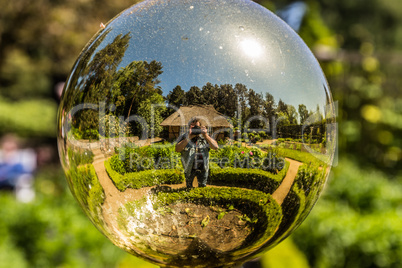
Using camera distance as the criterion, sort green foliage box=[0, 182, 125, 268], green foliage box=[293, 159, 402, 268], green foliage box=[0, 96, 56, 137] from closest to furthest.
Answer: green foliage box=[293, 159, 402, 268] < green foliage box=[0, 182, 125, 268] < green foliage box=[0, 96, 56, 137]

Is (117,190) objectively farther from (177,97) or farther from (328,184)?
(328,184)

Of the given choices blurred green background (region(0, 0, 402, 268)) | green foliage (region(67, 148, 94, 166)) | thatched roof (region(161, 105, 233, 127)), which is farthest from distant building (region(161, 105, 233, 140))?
blurred green background (region(0, 0, 402, 268))

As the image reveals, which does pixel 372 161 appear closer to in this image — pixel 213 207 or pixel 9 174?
pixel 9 174

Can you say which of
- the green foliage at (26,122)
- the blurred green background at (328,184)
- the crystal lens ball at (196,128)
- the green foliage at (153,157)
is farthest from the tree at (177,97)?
the green foliage at (26,122)

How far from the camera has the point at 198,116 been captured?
35.7 inches

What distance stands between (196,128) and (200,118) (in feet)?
0.08

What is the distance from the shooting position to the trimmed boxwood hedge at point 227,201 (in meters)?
0.96

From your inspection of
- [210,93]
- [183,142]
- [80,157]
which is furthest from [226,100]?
[80,157]

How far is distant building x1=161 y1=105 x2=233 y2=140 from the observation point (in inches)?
35.5

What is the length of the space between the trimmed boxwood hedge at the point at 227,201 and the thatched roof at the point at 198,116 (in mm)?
160

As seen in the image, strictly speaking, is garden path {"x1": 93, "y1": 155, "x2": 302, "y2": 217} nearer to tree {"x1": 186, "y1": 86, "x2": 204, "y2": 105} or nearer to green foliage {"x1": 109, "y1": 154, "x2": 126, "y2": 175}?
green foliage {"x1": 109, "y1": 154, "x2": 126, "y2": 175}

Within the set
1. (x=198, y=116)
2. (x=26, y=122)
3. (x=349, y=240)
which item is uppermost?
(x=26, y=122)

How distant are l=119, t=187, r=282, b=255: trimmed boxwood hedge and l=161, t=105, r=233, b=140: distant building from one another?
14cm

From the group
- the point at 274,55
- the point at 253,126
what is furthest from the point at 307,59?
the point at 253,126
